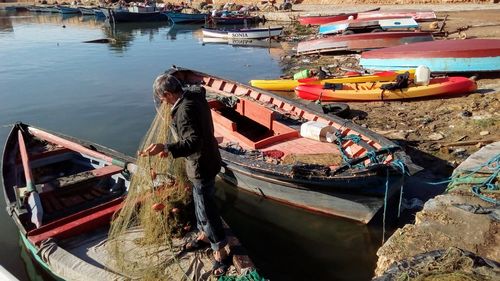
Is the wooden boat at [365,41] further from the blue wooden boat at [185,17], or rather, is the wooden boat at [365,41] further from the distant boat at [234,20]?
the blue wooden boat at [185,17]

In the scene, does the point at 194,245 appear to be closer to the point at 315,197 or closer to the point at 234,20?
the point at 315,197

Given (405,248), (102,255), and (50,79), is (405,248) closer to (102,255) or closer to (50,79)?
(102,255)

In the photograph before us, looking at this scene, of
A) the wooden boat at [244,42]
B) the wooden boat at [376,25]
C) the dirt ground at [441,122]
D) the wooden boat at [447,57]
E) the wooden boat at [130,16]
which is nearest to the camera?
the dirt ground at [441,122]

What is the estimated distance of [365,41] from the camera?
21.7 metres

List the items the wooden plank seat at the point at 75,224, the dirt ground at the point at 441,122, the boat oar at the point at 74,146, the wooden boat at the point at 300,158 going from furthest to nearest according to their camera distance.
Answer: the dirt ground at the point at 441,122 → the boat oar at the point at 74,146 → the wooden boat at the point at 300,158 → the wooden plank seat at the point at 75,224

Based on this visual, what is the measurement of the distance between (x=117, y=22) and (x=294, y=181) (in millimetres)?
49467

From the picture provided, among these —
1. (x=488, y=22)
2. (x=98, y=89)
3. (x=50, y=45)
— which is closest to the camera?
(x=98, y=89)

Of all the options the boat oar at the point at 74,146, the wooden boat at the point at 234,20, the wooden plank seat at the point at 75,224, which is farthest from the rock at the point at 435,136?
→ the wooden boat at the point at 234,20

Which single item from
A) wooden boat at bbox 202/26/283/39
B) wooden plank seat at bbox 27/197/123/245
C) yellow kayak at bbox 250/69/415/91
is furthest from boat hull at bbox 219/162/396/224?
wooden boat at bbox 202/26/283/39

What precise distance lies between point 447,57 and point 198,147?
43.1ft

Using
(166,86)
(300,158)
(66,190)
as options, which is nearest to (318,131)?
(300,158)

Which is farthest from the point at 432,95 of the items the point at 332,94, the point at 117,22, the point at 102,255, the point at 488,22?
the point at 117,22

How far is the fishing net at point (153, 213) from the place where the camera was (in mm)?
5484

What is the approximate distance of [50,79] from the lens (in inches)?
879
